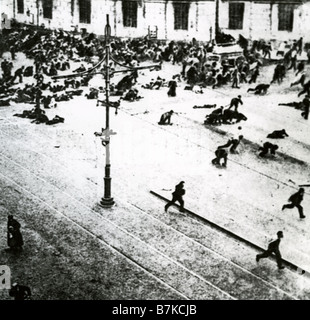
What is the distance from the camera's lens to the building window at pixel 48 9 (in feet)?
165

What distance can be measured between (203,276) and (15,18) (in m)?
43.2

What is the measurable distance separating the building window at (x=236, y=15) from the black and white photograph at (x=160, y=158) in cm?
10

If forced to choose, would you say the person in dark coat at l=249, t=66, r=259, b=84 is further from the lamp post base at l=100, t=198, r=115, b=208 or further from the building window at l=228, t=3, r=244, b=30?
the lamp post base at l=100, t=198, r=115, b=208

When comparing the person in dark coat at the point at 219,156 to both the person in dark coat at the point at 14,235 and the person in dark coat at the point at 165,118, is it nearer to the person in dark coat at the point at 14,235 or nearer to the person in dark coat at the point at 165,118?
the person in dark coat at the point at 165,118

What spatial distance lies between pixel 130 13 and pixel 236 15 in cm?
879

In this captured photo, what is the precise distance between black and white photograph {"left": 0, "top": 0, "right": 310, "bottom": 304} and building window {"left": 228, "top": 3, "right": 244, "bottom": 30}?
105 millimetres

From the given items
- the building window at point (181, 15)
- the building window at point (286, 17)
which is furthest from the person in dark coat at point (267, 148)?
the building window at point (181, 15)

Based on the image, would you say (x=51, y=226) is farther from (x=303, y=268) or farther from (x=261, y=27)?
(x=261, y=27)

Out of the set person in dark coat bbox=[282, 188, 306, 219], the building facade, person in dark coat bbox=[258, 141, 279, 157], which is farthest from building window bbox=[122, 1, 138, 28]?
person in dark coat bbox=[282, 188, 306, 219]

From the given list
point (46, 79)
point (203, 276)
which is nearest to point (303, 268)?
point (203, 276)

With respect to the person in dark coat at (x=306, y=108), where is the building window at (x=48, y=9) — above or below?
above

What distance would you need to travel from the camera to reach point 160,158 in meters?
25.6
